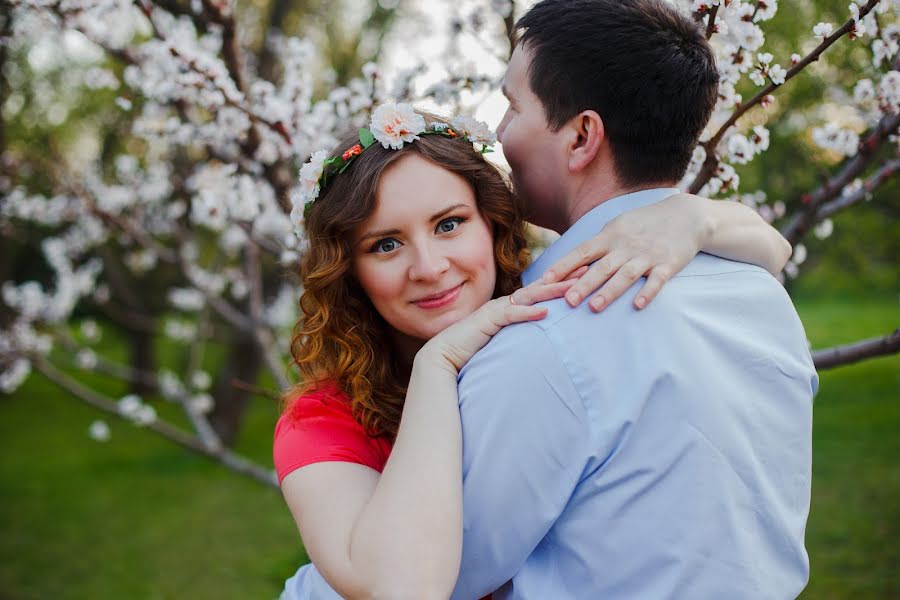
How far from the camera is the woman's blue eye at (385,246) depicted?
1.92m

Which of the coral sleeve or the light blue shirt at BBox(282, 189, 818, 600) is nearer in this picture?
the light blue shirt at BBox(282, 189, 818, 600)

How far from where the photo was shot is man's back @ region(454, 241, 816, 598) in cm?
139

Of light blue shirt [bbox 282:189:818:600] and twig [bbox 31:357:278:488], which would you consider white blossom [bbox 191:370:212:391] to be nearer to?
twig [bbox 31:357:278:488]

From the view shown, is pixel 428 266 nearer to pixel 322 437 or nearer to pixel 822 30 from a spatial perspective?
pixel 322 437

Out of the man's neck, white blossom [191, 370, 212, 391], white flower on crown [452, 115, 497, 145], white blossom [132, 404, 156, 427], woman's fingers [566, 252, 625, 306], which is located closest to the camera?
woman's fingers [566, 252, 625, 306]

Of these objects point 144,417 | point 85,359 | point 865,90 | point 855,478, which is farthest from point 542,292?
point 855,478

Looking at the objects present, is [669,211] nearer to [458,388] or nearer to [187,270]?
[458,388]

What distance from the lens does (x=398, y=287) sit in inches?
74.7

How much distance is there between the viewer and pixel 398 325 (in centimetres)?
196

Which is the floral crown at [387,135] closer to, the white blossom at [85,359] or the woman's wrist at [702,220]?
the woman's wrist at [702,220]

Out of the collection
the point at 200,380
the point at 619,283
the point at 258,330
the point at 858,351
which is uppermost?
the point at 619,283

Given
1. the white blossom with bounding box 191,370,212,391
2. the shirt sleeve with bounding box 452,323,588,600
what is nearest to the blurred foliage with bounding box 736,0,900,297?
the white blossom with bounding box 191,370,212,391

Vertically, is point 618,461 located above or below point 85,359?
above

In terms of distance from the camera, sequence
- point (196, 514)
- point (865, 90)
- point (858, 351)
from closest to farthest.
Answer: point (858, 351) < point (865, 90) < point (196, 514)
